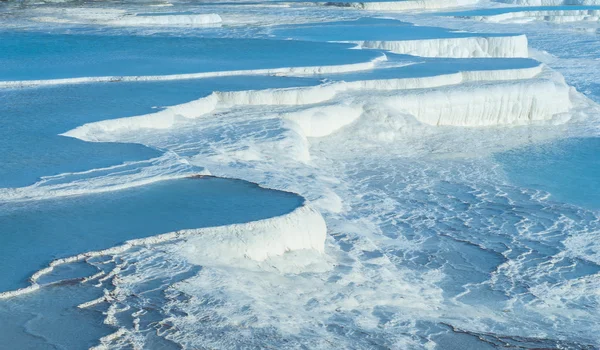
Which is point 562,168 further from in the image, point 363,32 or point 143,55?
point 363,32

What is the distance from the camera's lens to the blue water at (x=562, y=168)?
19.2ft

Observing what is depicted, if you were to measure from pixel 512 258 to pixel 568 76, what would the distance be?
6414mm

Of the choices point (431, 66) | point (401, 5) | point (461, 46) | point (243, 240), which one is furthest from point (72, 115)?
point (401, 5)

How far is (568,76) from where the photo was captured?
34.1 ft

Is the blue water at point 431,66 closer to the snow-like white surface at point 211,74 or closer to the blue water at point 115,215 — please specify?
the snow-like white surface at point 211,74

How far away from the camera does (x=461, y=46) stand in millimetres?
10367

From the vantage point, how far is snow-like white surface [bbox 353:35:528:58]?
32.7 feet

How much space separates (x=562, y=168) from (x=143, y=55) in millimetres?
4334

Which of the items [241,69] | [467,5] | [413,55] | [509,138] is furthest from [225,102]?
[467,5]

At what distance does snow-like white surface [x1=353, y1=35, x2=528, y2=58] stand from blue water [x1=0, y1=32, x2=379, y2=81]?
67cm

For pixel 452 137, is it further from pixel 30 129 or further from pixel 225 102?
pixel 30 129

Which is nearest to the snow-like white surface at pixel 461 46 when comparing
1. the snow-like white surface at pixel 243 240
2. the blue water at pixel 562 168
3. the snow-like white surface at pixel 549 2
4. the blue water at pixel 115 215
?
the blue water at pixel 562 168

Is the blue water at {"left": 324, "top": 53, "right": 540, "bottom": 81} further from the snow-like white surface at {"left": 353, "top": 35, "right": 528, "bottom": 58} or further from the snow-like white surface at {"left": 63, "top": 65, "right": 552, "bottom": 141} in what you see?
the snow-like white surface at {"left": 353, "top": 35, "right": 528, "bottom": 58}

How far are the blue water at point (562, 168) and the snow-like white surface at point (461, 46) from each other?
312 centimetres
